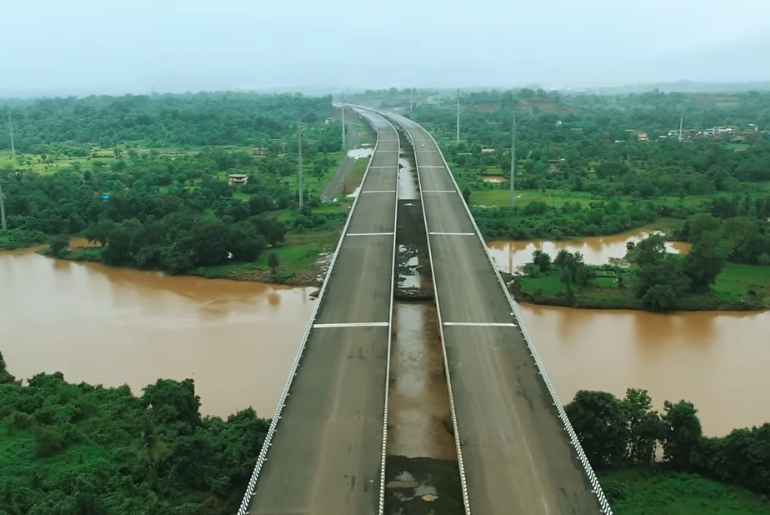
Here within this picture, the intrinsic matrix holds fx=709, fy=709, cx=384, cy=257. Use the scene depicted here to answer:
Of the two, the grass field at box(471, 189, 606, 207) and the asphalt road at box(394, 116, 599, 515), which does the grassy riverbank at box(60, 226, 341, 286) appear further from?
the grass field at box(471, 189, 606, 207)

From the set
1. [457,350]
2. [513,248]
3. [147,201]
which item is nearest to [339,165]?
[147,201]

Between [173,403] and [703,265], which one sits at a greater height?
[703,265]

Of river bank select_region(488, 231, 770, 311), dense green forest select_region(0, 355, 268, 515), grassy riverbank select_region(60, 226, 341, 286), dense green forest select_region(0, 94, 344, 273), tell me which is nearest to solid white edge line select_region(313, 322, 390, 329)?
dense green forest select_region(0, 355, 268, 515)

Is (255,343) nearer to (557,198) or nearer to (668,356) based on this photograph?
(668,356)

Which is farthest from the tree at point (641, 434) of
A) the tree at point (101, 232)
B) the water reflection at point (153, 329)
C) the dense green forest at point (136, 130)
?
the dense green forest at point (136, 130)

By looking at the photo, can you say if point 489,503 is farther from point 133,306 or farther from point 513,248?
point 513,248

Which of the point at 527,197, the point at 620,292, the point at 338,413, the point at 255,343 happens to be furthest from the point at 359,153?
the point at 338,413
